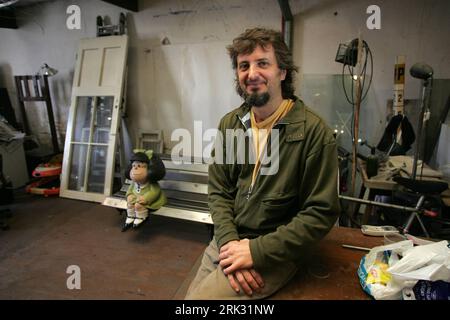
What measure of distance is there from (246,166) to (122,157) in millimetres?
2833

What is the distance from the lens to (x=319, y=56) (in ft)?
9.20

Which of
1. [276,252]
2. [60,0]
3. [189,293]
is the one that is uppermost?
[60,0]

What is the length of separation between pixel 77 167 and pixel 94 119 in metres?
0.68

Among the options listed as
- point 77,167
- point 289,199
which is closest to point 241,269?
point 289,199

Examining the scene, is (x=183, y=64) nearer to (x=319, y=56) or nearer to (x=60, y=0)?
(x=319, y=56)

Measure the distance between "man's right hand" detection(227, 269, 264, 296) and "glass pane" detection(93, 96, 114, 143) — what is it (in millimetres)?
2917

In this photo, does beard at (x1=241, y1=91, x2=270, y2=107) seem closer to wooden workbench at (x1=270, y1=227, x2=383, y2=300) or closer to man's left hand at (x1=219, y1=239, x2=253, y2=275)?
man's left hand at (x1=219, y1=239, x2=253, y2=275)

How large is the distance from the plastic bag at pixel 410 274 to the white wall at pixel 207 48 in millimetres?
2243

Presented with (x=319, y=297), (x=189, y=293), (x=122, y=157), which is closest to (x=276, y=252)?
(x=319, y=297)

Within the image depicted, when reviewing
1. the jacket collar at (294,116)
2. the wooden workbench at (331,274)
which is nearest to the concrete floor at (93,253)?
the wooden workbench at (331,274)

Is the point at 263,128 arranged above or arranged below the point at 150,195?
above

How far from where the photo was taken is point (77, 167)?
136 inches

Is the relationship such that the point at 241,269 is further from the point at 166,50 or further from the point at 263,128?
the point at 166,50

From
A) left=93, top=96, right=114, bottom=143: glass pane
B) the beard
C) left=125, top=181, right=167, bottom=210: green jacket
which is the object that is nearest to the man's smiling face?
the beard
